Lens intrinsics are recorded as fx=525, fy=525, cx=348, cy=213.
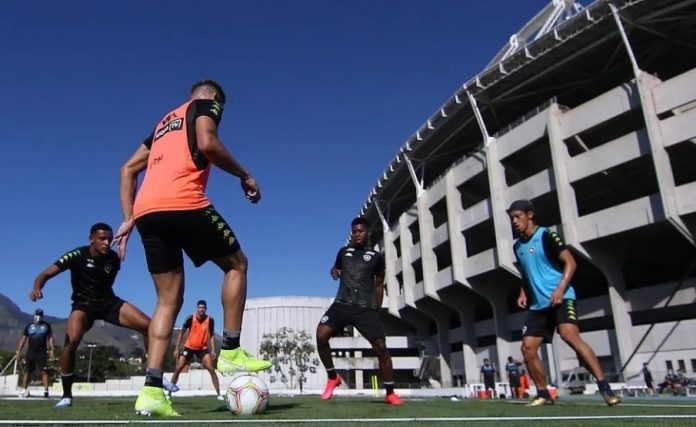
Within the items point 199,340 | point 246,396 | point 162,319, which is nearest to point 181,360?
point 199,340

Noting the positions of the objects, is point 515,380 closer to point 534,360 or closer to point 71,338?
point 534,360

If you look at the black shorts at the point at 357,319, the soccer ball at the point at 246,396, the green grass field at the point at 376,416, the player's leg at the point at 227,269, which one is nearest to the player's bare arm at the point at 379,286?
the black shorts at the point at 357,319

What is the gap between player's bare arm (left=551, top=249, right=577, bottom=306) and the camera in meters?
5.43

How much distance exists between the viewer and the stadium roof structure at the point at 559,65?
24.8m

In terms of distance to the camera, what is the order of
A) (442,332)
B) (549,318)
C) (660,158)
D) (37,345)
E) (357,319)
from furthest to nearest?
(442,332) → (660,158) → (37,345) → (357,319) → (549,318)

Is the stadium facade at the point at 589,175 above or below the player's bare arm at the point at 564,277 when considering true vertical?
above

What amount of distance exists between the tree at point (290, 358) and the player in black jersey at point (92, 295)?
6387cm

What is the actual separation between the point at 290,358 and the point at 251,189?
68719mm

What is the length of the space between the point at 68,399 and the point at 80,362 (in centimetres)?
10153

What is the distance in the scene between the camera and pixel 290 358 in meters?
69.4

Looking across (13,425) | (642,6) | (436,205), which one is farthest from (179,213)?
(436,205)

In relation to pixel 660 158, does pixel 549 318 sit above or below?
below

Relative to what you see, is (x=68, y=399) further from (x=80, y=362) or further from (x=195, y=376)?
(x=80, y=362)

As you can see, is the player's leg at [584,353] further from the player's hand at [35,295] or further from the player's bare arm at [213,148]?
the player's hand at [35,295]
